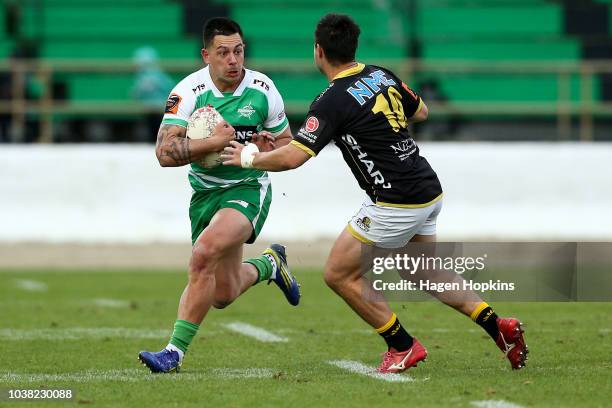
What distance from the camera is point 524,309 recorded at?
1198cm

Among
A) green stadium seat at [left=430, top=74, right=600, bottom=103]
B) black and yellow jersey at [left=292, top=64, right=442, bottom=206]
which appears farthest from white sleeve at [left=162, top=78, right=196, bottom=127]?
green stadium seat at [left=430, top=74, right=600, bottom=103]

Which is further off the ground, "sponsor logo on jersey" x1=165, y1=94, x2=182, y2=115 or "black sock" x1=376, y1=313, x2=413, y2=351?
"sponsor logo on jersey" x1=165, y1=94, x2=182, y2=115

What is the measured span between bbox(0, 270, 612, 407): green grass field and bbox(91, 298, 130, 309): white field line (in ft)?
Answer: 0.04

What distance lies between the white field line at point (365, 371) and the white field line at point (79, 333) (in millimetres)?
1993

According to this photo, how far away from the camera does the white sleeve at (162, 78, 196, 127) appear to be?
27.1ft

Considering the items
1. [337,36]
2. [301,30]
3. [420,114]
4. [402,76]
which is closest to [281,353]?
[420,114]

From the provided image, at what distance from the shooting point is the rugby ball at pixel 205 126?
809 cm

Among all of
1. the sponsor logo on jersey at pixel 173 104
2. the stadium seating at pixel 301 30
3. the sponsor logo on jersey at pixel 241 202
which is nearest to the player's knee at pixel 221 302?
the sponsor logo on jersey at pixel 241 202

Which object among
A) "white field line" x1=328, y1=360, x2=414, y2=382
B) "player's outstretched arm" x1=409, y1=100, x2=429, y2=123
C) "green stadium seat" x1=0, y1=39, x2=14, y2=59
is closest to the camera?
"white field line" x1=328, y1=360, x2=414, y2=382

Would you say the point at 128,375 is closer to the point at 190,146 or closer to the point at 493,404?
the point at 190,146

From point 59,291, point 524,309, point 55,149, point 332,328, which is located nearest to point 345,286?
point 332,328

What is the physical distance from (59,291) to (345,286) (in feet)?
21.0

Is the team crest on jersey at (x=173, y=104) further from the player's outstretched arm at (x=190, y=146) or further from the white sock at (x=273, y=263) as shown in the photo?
the white sock at (x=273, y=263)

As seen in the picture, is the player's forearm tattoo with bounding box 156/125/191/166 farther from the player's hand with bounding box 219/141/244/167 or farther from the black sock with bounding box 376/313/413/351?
the black sock with bounding box 376/313/413/351
